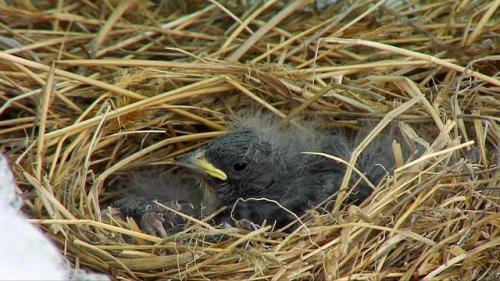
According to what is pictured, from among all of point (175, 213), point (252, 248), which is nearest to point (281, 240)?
point (252, 248)

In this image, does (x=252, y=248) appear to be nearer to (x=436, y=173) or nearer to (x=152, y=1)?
(x=436, y=173)

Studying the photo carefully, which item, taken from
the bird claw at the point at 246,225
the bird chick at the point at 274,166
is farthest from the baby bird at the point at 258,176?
the bird claw at the point at 246,225

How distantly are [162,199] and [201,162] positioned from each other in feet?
0.59

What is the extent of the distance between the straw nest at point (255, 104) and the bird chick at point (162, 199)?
0.07 m

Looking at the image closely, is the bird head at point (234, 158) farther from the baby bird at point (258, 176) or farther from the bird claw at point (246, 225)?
the bird claw at point (246, 225)

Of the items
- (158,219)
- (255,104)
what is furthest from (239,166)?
(158,219)

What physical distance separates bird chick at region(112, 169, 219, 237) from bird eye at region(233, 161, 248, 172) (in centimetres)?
12

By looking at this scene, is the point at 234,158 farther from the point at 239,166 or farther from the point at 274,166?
the point at 274,166

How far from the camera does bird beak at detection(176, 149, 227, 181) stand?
3008 mm

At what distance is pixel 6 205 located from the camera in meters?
2.37

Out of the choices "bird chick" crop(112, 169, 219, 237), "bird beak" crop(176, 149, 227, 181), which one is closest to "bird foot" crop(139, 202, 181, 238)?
"bird chick" crop(112, 169, 219, 237)

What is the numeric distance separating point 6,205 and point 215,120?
103 cm

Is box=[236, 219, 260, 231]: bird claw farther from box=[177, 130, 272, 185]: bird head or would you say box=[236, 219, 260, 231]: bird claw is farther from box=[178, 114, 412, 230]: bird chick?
box=[177, 130, 272, 185]: bird head

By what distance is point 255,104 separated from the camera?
3.17m
